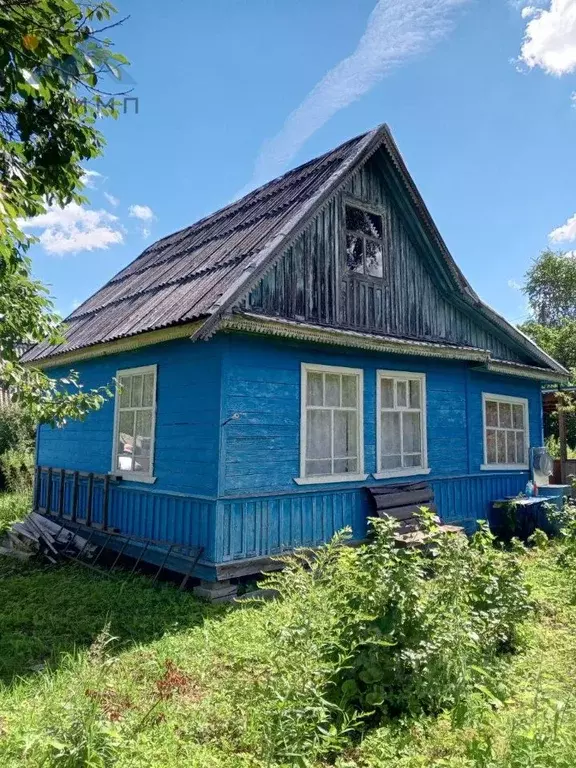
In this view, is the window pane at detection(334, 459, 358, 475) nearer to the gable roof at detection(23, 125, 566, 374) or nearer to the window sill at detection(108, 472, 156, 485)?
the window sill at detection(108, 472, 156, 485)

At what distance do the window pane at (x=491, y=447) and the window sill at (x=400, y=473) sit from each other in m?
2.24

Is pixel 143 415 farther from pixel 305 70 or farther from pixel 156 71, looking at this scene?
pixel 305 70

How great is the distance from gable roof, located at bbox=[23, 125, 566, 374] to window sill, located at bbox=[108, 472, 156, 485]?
1944 mm

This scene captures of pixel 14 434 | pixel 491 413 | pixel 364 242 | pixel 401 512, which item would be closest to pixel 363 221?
pixel 364 242

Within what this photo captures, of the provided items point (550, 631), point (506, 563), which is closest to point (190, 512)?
point (506, 563)

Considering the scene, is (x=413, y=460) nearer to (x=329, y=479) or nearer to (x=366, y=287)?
(x=329, y=479)

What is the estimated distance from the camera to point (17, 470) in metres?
13.8

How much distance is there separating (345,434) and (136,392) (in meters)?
3.18

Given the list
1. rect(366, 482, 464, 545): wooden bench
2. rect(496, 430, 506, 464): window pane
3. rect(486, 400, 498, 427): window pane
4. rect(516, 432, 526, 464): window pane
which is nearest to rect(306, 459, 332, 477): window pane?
rect(366, 482, 464, 545): wooden bench

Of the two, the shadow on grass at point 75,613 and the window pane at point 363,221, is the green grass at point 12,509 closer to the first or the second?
the shadow on grass at point 75,613

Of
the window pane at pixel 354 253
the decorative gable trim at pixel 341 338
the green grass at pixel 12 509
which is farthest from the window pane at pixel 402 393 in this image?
the green grass at pixel 12 509

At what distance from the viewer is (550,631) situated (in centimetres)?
506

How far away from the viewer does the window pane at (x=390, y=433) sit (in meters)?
8.30

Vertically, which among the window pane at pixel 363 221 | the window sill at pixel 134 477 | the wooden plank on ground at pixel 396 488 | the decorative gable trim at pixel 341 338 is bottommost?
the wooden plank on ground at pixel 396 488
